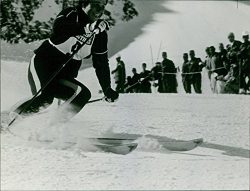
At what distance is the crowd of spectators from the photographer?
8.12 ft

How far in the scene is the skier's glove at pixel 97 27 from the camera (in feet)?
8.58

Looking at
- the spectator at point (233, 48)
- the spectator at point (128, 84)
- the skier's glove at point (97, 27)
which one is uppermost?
the skier's glove at point (97, 27)

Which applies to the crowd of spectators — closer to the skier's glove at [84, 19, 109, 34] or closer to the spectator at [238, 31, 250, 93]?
the spectator at [238, 31, 250, 93]

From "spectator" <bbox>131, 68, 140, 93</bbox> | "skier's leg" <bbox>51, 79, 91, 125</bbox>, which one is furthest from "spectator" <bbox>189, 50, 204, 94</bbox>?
"skier's leg" <bbox>51, 79, 91, 125</bbox>

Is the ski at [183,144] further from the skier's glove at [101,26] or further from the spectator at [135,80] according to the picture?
the skier's glove at [101,26]

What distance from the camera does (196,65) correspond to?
251 centimetres

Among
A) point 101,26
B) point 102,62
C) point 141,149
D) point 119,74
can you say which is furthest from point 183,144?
point 101,26

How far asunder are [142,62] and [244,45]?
0.48 meters

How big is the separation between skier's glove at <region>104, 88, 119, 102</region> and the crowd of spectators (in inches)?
2.4

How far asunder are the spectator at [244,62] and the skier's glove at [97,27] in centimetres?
64

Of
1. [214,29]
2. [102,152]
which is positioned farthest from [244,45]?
[102,152]

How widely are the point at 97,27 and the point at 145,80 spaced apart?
13.5 inches

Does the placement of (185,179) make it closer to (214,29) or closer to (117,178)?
(117,178)

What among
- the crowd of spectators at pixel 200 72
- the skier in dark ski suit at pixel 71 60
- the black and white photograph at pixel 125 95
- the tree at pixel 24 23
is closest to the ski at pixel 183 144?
the black and white photograph at pixel 125 95
